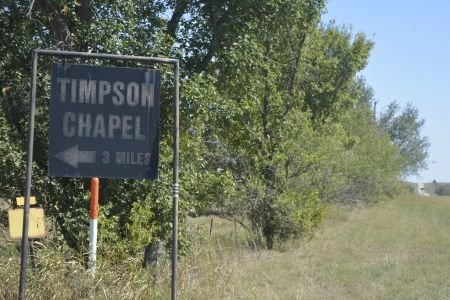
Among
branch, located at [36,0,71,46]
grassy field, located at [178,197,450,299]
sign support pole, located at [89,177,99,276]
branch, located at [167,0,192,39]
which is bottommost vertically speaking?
Answer: grassy field, located at [178,197,450,299]

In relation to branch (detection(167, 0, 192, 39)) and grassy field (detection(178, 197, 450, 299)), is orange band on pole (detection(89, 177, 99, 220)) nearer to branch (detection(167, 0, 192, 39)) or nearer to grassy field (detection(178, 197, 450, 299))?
grassy field (detection(178, 197, 450, 299))

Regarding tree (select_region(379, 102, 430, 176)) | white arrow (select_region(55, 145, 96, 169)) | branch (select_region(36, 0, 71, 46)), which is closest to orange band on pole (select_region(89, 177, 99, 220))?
white arrow (select_region(55, 145, 96, 169))

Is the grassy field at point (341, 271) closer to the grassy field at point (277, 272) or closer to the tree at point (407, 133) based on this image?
the grassy field at point (277, 272)

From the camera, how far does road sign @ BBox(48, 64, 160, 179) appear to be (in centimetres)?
782

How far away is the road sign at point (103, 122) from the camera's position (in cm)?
782

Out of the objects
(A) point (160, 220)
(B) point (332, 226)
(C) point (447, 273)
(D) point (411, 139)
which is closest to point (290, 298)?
(A) point (160, 220)

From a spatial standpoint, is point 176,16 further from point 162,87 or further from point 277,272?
point 277,272

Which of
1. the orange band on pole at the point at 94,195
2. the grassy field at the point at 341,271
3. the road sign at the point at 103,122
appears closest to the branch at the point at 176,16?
the grassy field at the point at 341,271

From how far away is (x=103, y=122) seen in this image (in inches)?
311

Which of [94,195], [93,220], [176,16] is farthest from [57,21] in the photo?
[93,220]

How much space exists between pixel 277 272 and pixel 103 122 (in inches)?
297

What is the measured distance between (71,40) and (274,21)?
4001 mm

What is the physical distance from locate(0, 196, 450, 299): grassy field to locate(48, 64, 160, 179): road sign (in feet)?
4.96

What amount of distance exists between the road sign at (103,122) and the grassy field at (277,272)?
1512 mm
